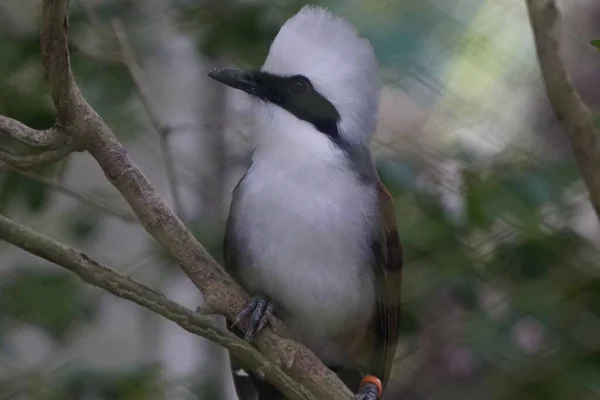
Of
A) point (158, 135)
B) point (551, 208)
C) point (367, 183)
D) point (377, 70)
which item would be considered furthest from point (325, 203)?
point (158, 135)

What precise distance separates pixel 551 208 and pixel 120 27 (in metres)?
0.77

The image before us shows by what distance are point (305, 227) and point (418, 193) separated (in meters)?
0.22

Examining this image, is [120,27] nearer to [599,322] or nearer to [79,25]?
[79,25]

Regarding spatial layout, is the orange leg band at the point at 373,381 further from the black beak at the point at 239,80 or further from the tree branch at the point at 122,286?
the black beak at the point at 239,80

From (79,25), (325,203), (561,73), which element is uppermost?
(561,73)

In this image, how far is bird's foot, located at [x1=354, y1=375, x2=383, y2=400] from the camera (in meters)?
1.17

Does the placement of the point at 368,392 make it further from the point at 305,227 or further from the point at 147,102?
the point at 147,102

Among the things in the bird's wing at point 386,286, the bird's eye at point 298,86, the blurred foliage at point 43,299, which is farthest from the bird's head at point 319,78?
the blurred foliage at point 43,299

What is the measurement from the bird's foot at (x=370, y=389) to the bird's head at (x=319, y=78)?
0.36 meters

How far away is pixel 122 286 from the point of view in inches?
32.2

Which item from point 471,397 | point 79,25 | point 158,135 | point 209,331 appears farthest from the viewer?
point 158,135

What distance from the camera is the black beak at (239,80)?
1.06 metres

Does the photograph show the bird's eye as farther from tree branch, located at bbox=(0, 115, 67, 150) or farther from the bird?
tree branch, located at bbox=(0, 115, 67, 150)

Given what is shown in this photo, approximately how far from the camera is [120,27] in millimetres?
1357
